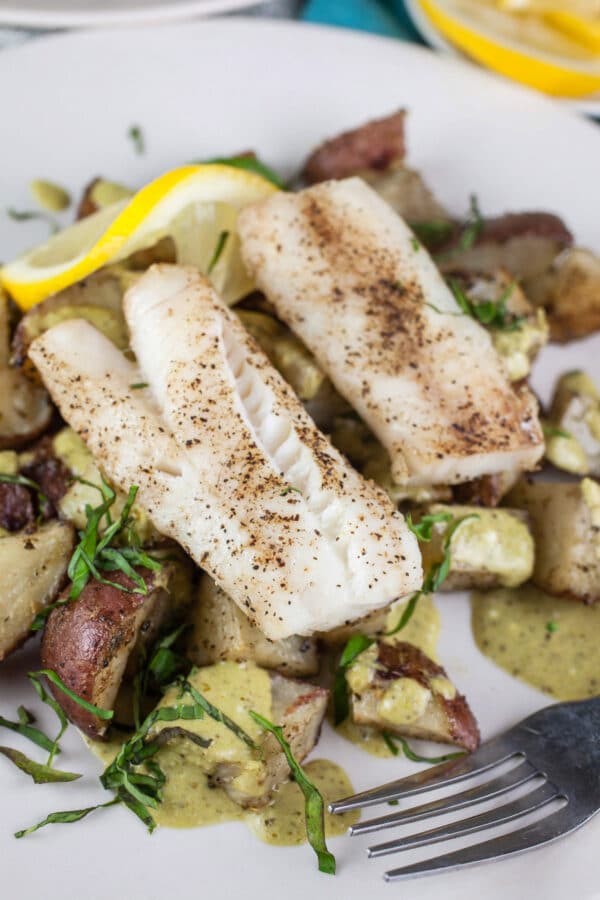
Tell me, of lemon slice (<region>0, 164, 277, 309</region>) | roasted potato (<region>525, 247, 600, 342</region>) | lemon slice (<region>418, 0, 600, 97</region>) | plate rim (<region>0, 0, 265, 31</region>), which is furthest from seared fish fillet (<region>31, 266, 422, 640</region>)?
lemon slice (<region>418, 0, 600, 97</region>)

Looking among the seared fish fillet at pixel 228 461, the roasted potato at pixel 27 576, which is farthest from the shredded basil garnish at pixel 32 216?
the roasted potato at pixel 27 576

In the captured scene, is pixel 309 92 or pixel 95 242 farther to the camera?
pixel 309 92

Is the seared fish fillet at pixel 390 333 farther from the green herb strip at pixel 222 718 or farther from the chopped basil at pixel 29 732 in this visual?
the chopped basil at pixel 29 732

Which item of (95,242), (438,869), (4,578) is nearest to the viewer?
(438,869)

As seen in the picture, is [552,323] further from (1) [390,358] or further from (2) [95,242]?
(2) [95,242]

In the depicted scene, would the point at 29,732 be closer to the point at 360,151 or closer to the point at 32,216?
the point at 32,216

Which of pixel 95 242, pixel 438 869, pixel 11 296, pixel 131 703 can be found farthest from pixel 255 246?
pixel 438 869

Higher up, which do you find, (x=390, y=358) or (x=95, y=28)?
(x=95, y=28)

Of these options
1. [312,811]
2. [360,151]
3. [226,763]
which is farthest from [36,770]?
[360,151]
